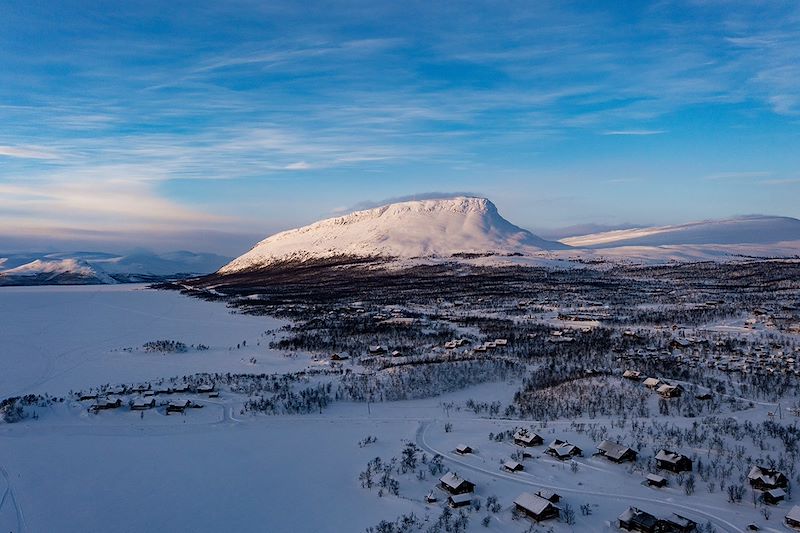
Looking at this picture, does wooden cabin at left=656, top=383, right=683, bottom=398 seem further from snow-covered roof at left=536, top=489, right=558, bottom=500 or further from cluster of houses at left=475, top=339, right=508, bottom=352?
cluster of houses at left=475, top=339, right=508, bottom=352

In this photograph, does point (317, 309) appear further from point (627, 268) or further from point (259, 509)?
point (627, 268)

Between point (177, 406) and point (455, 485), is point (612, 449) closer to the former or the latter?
point (455, 485)

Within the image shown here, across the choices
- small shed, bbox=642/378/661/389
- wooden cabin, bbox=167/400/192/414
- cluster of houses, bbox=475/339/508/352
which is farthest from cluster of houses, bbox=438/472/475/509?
cluster of houses, bbox=475/339/508/352

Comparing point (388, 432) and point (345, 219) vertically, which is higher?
point (345, 219)

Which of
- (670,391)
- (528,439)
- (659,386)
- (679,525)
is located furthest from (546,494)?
(659,386)

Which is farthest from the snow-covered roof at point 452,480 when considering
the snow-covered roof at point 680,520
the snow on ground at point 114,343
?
the snow on ground at point 114,343

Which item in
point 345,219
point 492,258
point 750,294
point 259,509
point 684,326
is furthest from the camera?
point 345,219

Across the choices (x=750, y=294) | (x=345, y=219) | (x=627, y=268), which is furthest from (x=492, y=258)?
(x=345, y=219)
